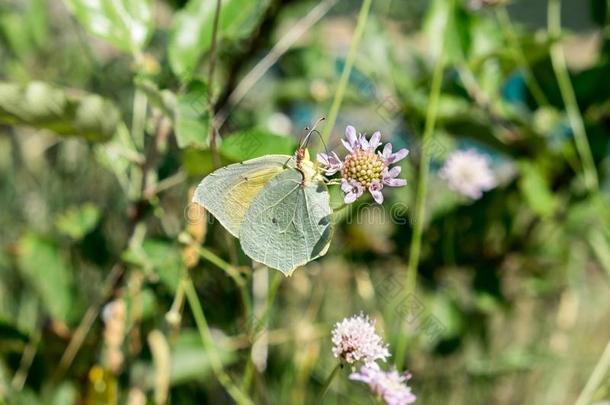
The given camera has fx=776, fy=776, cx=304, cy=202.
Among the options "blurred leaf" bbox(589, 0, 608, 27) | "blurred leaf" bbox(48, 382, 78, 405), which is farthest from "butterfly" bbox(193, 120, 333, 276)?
"blurred leaf" bbox(589, 0, 608, 27)

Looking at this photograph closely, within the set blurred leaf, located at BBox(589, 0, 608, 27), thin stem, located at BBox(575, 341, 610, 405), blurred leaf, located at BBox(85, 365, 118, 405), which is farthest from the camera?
blurred leaf, located at BBox(589, 0, 608, 27)

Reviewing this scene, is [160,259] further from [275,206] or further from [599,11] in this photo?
[599,11]

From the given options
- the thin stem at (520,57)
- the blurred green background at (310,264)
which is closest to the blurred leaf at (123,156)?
the blurred green background at (310,264)

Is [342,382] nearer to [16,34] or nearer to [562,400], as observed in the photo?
[562,400]

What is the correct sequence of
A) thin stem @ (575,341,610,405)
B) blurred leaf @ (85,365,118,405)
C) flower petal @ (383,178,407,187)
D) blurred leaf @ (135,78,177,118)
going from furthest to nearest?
blurred leaf @ (85,365,118,405) → thin stem @ (575,341,610,405) → blurred leaf @ (135,78,177,118) → flower petal @ (383,178,407,187)

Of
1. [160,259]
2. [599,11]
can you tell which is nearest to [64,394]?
[160,259]

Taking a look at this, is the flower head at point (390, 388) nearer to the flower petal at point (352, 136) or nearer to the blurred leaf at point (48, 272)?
the flower petal at point (352, 136)

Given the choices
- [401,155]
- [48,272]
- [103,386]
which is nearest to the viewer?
[401,155]

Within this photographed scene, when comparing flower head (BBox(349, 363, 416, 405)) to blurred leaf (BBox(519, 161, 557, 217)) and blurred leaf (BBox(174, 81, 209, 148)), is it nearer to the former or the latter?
blurred leaf (BBox(174, 81, 209, 148))
